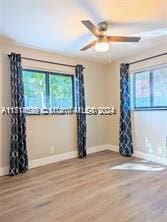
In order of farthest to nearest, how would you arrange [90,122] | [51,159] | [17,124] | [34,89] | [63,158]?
[90,122], [63,158], [51,159], [34,89], [17,124]

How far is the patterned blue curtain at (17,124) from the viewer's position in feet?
11.8

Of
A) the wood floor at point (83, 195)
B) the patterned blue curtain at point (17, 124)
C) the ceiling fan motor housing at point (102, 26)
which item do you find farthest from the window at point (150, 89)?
the patterned blue curtain at point (17, 124)

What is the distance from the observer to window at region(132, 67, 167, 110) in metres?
4.12

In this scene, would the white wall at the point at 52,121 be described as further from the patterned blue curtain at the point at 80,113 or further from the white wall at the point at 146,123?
the white wall at the point at 146,123

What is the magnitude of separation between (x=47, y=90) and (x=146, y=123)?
2302 millimetres

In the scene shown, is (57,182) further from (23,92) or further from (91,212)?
(23,92)

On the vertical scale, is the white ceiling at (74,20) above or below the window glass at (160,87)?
above

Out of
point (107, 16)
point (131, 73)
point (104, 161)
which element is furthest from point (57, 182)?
point (131, 73)

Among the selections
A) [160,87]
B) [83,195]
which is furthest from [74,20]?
[83,195]

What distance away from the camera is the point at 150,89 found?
173 inches

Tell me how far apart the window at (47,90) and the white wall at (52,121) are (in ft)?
0.60

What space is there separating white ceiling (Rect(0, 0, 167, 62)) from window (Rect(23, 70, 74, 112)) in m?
0.66

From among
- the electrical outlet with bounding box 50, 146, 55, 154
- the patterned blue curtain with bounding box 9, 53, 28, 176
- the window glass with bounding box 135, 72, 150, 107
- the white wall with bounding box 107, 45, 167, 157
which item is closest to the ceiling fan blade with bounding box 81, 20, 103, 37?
the patterned blue curtain with bounding box 9, 53, 28, 176

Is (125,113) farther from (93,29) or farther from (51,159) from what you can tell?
(93,29)
